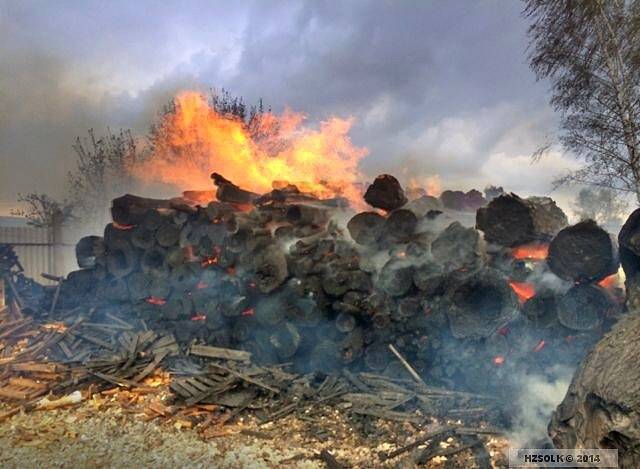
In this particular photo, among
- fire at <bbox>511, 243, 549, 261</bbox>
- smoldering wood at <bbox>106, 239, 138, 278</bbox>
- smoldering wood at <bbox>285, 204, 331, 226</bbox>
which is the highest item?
smoldering wood at <bbox>285, 204, 331, 226</bbox>

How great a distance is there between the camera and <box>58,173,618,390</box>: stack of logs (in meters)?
5.44

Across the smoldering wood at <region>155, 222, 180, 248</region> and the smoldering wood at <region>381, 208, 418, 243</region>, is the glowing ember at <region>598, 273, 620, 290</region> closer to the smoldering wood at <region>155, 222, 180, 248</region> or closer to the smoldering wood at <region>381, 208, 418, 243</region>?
the smoldering wood at <region>381, 208, 418, 243</region>

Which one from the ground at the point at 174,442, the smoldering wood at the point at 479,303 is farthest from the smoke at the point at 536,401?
the smoldering wood at the point at 479,303

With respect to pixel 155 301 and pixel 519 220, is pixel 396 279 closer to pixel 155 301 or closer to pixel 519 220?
pixel 519 220

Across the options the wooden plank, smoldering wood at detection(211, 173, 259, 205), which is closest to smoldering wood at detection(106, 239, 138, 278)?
smoldering wood at detection(211, 173, 259, 205)

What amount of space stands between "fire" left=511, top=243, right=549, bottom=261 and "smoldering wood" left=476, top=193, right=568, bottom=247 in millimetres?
83

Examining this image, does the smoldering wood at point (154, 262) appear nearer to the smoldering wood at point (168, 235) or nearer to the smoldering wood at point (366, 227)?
the smoldering wood at point (168, 235)

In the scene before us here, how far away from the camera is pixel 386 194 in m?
7.17

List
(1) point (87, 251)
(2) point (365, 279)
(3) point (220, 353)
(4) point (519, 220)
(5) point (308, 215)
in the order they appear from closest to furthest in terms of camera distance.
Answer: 1. (4) point (519, 220)
2. (2) point (365, 279)
3. (3) point (220, 353)
4. (5) point (308, 215)
5. (1) point (87, 251)

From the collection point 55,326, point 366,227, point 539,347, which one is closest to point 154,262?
point 55,326

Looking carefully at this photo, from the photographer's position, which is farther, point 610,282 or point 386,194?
point 386,194

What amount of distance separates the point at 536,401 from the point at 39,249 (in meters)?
16.2

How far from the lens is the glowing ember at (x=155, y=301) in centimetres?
862

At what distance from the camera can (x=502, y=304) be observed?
18.2ft
